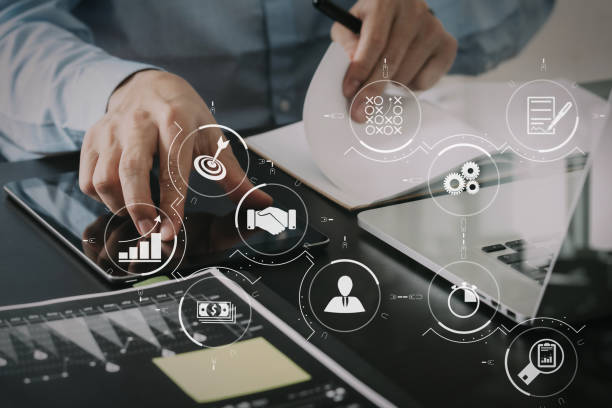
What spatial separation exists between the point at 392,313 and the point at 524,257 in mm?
83

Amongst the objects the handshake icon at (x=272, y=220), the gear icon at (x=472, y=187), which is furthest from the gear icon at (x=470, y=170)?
the handshake icon at (x=272, y=220)

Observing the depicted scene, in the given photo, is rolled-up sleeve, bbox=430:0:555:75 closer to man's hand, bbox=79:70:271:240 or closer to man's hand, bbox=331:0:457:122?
man's hand, bbox=331:0:457:122

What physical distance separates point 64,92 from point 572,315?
0.46 metres

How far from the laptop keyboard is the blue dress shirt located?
20 centimetres

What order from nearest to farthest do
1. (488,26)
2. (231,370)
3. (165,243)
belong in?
(231,370), (165,243), (488,26)

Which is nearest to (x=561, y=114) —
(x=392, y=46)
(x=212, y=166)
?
(x=392, y=46)

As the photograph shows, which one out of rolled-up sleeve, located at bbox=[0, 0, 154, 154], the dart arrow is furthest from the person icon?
rolled-up sleeve, located at bbox=[0, 0, 154, 154]

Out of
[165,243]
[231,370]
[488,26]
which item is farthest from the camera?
[488,26]

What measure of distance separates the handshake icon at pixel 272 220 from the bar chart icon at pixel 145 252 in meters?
0.06

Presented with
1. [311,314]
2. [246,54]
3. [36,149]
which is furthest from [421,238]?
[36,149]

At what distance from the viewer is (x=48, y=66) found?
0.60m

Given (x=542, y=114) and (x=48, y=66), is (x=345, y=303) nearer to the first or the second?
(x=542, y=114)

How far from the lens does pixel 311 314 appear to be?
354 mm

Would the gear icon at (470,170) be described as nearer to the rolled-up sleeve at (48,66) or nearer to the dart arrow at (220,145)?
the dart arrow at (220,145)
